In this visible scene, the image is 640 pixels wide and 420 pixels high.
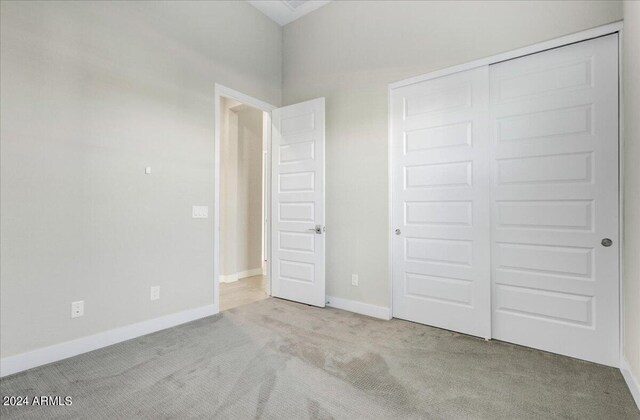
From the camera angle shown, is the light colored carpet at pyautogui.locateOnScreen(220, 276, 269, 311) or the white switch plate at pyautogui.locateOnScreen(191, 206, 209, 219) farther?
the light colored carpet at pyautogui.locateOnScreen(220, 276, 269, 311)

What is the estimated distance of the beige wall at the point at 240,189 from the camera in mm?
4996

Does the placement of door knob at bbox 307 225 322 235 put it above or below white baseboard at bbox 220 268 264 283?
above

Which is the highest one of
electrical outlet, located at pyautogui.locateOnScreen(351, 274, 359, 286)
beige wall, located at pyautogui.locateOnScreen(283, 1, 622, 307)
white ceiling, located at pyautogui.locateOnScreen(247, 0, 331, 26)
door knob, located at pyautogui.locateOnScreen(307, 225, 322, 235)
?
white ceiling, located at pyautogui.locateOnScreen(247, 0, 331, 26)

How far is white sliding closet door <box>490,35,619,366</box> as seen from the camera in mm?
2236

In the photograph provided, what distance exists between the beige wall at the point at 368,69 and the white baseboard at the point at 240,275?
1.99m

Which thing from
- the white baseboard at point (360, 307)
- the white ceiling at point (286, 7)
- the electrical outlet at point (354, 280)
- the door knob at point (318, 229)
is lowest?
the white baseboard at point (360, 307)

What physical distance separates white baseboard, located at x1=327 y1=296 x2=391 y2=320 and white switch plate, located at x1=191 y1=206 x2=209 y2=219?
169 cm

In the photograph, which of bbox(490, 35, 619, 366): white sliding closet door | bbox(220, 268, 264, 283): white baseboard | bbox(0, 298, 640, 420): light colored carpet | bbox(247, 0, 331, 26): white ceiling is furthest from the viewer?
bbox(220, 268, 264, 283): white baseboard

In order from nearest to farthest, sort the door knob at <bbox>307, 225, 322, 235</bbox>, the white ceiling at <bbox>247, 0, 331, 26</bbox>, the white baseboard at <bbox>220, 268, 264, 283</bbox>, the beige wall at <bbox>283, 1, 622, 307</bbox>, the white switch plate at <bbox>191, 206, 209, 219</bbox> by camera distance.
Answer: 1. the beige wall at <bbox>283, 1, 622, 307</bbox>
2. the white switch plate at <bbox>191, 206, 209, 219</bbox>
3. the door knob at <bbox>307, 225, 322, 235</bbox>
4. the white ceiling at <bbox>247, 0, 331, 26</bbox>
5. the white baseboard at <bbox>220, 268, 264, 283</bbox>

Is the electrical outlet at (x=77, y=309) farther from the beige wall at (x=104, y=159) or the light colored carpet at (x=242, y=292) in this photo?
the light colored carpet at (x=242, y=292)

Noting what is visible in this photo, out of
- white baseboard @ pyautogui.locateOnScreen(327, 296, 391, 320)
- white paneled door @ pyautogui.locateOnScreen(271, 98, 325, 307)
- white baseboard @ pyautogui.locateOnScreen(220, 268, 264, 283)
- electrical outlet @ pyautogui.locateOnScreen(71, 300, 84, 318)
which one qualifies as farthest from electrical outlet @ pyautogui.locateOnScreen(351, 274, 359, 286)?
electrical outlet @ pyautogui.locateOnScreen(71, 300, 84, 318)

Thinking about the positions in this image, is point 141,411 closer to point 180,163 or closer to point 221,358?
point 221,358

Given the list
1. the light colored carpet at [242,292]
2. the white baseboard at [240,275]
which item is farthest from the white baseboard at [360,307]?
the white baseboard at [240,275]

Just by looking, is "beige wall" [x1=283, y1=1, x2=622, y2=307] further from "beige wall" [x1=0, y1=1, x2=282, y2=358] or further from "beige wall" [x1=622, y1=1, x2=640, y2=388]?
"beige wall" [x1=0, y1=1, x2=282, y2=358]
